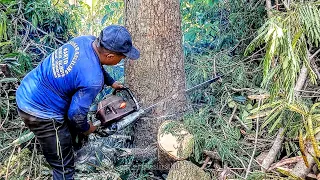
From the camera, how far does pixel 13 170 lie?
9.09ft

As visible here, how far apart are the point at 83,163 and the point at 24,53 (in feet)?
4.86

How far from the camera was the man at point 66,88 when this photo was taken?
2.24m

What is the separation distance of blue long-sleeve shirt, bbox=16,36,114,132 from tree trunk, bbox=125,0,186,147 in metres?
0.71

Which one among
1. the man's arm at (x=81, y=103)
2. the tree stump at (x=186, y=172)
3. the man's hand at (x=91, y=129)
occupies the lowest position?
the tree stump at (x=186, y=172)

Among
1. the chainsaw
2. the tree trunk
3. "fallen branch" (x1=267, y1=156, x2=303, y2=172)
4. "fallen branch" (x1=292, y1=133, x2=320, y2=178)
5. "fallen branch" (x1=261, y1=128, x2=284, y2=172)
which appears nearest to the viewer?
"fallen branch" (x1=292, y1=133, x2=320, y2=178)

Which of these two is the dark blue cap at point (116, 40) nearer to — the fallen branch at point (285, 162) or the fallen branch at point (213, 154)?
the fallen branch at point (213, 154)

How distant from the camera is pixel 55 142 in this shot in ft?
8.13

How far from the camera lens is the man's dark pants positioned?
242cm

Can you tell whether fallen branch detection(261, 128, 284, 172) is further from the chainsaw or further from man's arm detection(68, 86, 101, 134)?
man's arm detection(68, 86, 101, 134)

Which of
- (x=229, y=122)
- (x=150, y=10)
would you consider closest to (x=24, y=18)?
(x=150, y=10)

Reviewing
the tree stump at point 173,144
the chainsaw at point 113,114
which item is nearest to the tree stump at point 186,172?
the tree stump at point 173,144

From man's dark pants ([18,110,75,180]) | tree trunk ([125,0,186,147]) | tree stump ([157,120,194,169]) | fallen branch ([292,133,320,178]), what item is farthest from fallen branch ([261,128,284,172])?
man's dark pants ([18,110,75,180])

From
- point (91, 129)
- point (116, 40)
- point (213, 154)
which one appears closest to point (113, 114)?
point (91, 129)

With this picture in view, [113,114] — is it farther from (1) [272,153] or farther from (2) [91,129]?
(1) [272,153]
